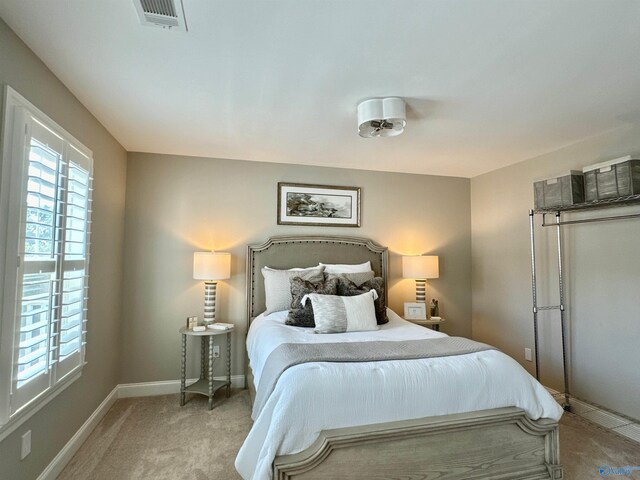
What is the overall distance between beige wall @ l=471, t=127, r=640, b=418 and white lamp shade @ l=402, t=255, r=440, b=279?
86cm

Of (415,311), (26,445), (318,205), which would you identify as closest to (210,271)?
(318,205)

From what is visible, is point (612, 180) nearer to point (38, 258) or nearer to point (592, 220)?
point (592, 220)

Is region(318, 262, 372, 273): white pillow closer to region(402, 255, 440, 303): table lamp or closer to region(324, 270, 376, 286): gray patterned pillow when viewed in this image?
region(324, 270, 376, 286): gray patterned pillow

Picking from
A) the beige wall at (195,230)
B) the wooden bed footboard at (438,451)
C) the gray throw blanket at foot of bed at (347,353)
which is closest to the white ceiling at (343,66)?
the beige wall at (195,230)

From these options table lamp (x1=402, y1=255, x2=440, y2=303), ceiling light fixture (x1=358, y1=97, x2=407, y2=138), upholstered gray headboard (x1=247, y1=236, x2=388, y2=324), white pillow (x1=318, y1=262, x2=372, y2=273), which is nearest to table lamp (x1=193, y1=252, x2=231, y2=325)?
upholstered gray headboard (x1=247, y1=236, x2=388, y2=324)

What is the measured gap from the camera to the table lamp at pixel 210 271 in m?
3.10

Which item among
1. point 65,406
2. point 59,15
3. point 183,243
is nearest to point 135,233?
point 183,243

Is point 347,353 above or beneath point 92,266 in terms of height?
beneath


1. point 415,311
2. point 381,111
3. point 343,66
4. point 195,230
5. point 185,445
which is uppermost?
point 343,66

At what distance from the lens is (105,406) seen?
2859mm

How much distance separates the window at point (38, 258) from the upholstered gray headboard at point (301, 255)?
1545mm

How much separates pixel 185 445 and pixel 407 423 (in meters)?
1.66

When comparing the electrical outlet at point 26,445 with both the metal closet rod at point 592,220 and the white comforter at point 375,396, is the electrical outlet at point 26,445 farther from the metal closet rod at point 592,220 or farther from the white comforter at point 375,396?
the metal closet rod at point 592,220

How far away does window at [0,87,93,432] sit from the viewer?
1529 mm
